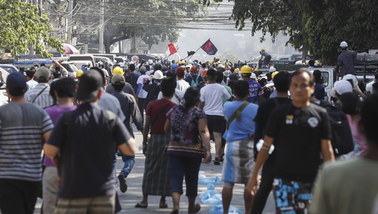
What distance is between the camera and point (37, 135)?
7.23 metres

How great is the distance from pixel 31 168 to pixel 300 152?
2205 mm

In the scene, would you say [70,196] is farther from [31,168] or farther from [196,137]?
[196,137]

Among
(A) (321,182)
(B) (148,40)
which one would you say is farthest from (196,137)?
(B) (148,40)

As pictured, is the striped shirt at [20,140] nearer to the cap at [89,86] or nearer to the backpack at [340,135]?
the cap at [89,86]

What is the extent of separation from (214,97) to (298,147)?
770cm

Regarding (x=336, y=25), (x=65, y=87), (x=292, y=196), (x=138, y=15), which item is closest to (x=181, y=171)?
(x=65, y=87)

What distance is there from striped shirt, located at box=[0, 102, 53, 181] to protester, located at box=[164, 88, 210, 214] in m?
2.76

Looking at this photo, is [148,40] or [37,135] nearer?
[37,135]

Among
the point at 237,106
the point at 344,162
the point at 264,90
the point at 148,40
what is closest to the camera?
the point at 344,162

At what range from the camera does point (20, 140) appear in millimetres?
7184

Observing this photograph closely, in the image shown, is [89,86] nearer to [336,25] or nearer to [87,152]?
[87,152]

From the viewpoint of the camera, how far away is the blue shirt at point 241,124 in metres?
9.36

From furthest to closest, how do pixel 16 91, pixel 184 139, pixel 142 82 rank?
pixel 142 82 < pixel 184 139 < pixel 16 91

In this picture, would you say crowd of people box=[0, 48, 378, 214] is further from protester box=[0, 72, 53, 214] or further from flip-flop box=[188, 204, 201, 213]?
flip-flop box=[188, 204, 201, 213]
